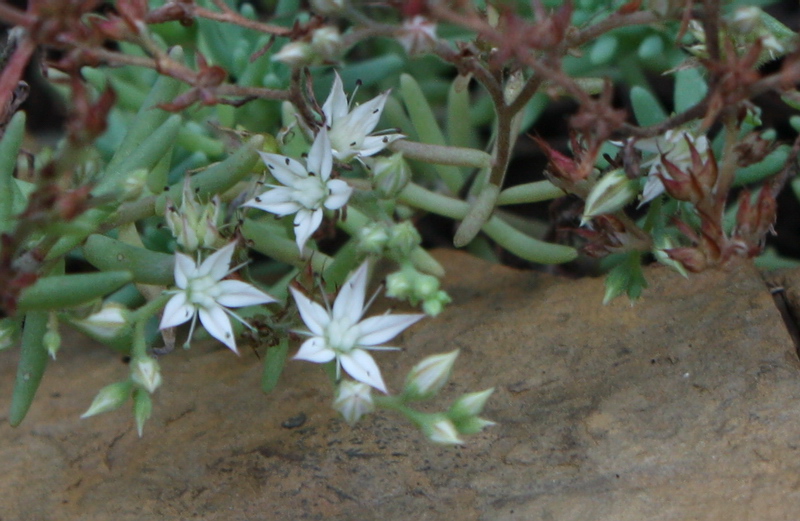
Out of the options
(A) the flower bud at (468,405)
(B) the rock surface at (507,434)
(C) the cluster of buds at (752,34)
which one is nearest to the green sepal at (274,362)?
(B) the rock surface at (507,434)

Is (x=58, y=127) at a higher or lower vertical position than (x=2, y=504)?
lower

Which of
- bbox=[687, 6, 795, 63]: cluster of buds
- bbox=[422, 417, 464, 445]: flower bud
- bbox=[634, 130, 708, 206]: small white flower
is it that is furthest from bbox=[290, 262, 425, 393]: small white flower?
bbox=[687, 6, 795, 63]: cluster of buds

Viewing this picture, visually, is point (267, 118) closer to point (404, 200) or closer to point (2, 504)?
point (404, 200)

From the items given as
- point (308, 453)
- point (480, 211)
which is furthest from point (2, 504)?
point (480, 211)

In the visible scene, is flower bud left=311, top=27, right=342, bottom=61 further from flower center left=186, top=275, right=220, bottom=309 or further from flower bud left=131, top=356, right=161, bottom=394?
flower bud left=131, top=356, right=161, bottom=394

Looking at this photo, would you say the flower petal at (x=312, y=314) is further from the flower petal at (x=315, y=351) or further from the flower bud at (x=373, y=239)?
the flower bud at (x=373, y=239)

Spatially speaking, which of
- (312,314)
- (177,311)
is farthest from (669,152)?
A: (177,311)
